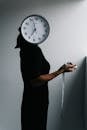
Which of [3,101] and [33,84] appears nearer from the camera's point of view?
[33,84]

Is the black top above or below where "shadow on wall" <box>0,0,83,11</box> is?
below

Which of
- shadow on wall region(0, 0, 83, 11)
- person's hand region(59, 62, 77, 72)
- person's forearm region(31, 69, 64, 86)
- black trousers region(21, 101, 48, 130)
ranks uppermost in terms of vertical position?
shadow on wall region(0, 0, 83, 11)

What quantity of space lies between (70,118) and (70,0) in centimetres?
106

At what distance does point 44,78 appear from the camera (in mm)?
2533

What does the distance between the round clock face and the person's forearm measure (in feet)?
1.01

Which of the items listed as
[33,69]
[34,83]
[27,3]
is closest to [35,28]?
[27,3]

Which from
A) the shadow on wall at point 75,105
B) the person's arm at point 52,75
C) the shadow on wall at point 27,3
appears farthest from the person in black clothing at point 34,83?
the shadow on wall at point 27,3

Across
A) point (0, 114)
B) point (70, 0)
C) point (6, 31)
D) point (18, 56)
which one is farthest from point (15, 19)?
point (0, 114)

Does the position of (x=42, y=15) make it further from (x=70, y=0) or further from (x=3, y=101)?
(x=3, y=101)

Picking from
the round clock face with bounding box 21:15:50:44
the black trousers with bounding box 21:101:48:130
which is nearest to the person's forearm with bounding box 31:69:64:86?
the black trousers with bounding box 21:101:48:130

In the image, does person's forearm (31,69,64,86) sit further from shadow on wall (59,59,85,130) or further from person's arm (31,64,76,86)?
shadow on wall (59,59,85,130)

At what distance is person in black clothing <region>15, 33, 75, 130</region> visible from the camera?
8.26 feet

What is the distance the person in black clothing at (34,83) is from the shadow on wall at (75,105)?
0.51 feet

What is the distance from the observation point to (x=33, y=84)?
254 centimetres
